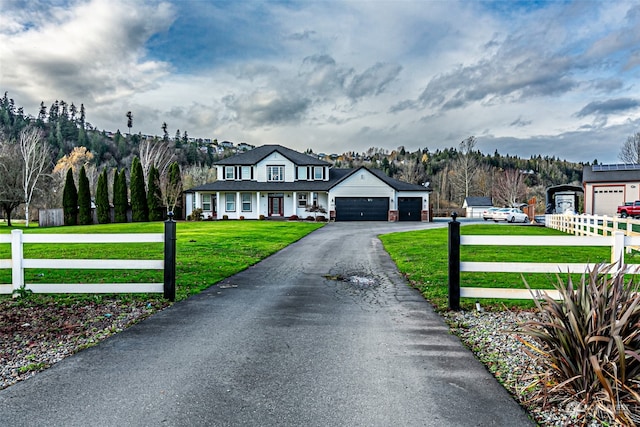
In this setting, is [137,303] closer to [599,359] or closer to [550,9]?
[599,359]

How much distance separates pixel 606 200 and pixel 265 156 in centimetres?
3411

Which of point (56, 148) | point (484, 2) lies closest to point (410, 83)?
point (484, 2)

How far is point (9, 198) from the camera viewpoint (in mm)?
37094

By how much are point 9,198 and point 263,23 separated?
34.5 metres

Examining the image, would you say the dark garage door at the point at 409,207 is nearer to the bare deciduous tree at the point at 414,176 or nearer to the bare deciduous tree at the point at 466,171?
the bare deciduous tree at the point at 466,171

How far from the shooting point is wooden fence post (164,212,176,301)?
6566mm

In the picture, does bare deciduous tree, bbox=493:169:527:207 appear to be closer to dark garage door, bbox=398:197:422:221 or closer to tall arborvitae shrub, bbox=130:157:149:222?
dark garage door, bbox=398:197:422:221

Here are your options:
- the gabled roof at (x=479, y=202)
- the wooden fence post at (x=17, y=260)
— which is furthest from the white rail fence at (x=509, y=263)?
the gabled roof at (x=479, y=202)

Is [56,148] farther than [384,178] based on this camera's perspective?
Yes

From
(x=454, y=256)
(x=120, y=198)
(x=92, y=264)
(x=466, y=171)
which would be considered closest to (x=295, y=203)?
(x=120, y=198)

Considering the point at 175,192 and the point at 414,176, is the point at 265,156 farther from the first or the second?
the point at 414,176

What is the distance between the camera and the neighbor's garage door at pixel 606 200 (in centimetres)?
3869

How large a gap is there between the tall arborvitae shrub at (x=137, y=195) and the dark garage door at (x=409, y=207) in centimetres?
2568

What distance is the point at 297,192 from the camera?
130ft
